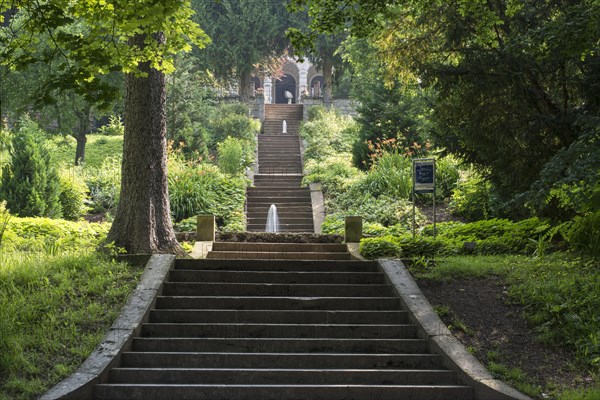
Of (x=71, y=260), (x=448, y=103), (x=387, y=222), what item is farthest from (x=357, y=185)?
(x=71, y=260)

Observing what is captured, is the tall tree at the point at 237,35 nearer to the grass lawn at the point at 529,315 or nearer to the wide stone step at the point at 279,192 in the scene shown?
the wide stone step at the point at 279,192

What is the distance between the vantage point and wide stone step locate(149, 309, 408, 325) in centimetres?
1063

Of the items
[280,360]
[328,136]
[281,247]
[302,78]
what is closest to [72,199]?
[281,247]

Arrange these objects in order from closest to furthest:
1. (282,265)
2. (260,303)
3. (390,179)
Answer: (260,303) → (282,265) → (390,179)

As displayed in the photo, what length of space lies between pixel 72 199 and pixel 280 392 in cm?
1380

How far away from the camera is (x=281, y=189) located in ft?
75.8

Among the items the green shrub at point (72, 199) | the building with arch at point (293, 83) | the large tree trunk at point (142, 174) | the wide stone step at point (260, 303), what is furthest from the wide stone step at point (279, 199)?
the building with arch at point (293, 83)

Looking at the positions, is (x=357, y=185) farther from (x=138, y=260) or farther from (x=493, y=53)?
(x=138, y=260)

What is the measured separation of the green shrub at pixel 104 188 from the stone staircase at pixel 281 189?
3.56 m

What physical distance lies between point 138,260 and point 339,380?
4481 mm

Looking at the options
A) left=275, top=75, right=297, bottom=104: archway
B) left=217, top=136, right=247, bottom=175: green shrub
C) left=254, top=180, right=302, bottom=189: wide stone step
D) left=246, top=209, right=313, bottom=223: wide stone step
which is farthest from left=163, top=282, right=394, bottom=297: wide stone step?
left=275, top=75, right=297, bottom=104: archway

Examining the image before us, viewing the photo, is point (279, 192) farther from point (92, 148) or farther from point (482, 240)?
point (92, 148)

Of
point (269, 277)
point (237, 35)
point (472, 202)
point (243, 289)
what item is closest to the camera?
point (243, 289)

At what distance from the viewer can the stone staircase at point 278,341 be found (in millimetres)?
8758
